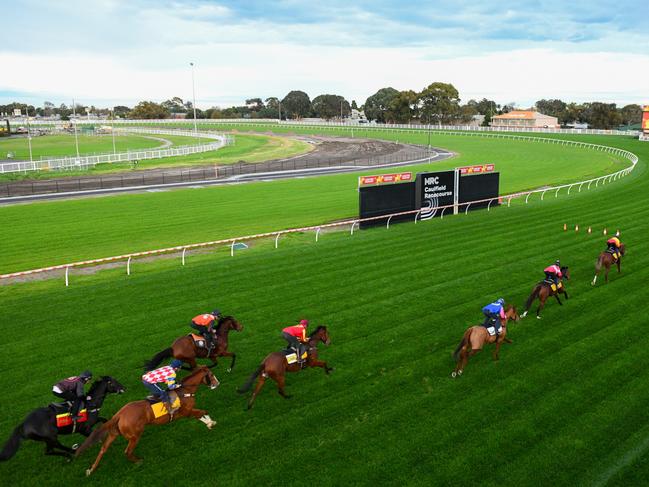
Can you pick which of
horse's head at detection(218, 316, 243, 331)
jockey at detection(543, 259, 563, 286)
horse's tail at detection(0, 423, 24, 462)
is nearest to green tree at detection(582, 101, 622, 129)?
jockey at detection(543, 259, 563, 286)

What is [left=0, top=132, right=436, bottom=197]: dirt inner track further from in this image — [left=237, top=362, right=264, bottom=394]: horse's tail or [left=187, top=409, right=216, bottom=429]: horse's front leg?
[left=187, top=409, right=216, bottom=429]: horse's front leg

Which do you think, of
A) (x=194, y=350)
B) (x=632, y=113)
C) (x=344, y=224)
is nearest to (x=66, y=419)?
(x=194, y=350)

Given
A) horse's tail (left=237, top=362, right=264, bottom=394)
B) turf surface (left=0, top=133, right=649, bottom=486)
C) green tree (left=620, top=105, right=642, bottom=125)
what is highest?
green tree (left=620, top=105, right=642, bottom=125)

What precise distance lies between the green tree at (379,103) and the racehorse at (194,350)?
162 metres

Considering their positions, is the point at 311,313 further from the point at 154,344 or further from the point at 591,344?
the point at 591,344

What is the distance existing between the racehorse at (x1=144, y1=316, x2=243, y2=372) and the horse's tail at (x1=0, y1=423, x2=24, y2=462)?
2402mm

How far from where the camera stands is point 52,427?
7.81 m

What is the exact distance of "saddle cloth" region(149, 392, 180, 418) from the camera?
814 centimetres

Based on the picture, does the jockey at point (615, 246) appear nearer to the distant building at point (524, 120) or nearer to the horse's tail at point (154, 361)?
the horse's tail at point (154, 361)

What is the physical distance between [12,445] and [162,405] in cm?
200

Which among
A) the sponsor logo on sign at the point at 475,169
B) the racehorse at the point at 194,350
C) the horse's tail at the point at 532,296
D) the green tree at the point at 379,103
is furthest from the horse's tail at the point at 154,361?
the green tree at the point at 379,103

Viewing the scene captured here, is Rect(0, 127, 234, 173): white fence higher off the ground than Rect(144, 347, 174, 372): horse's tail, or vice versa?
Rect(0, 127, 234, 173): white fence

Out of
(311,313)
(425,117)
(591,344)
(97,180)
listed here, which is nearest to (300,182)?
(97,180)

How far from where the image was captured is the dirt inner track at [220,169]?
43719 millimetres
